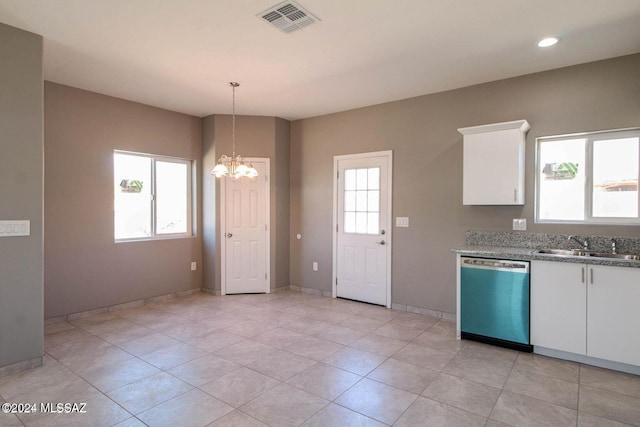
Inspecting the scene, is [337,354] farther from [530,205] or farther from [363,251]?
[530,205]

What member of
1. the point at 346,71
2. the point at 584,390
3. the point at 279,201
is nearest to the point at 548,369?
the point at 584,390

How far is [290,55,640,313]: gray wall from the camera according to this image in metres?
3.47

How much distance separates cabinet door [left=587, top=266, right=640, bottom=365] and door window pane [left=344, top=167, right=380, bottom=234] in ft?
8.24

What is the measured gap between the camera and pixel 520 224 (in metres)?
3.81

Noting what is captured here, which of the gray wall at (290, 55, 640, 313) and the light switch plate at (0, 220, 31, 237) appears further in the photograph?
the gray wall at (290, 55, 640, 313)

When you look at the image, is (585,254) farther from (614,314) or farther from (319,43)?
(319,43)

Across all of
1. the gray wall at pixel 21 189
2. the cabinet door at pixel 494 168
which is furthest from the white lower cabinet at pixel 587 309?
the gray wall at pixel 21 189

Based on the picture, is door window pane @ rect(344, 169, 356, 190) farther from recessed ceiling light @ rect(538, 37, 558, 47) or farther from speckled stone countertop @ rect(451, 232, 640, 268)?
recessed ceiling light @ rect(538, 37, 558, 47)

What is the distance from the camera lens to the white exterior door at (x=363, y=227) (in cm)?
484

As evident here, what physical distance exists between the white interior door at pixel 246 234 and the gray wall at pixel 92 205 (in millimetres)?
797

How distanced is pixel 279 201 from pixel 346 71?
2.50 metres

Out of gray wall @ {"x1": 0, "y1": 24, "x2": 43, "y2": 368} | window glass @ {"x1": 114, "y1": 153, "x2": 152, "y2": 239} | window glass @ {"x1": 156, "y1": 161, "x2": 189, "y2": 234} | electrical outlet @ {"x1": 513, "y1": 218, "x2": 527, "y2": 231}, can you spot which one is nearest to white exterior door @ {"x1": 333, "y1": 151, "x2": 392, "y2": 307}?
electrical outlet @ {"x1": 513, "y1": 218, "x2": 527, "y2": 231}

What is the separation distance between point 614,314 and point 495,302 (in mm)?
893

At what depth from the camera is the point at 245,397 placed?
2551 millimetres
